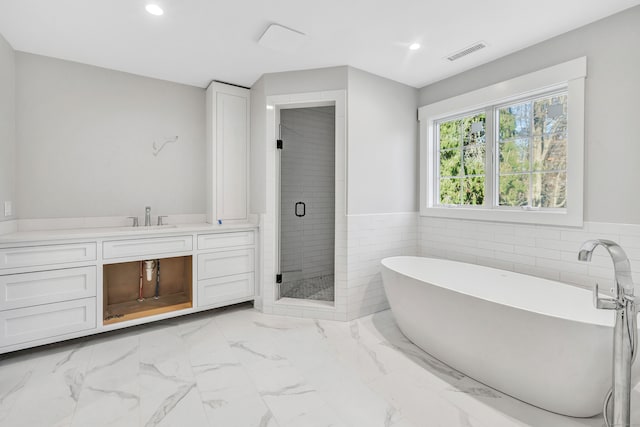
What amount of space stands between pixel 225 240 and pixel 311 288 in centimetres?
129

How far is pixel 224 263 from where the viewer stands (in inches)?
119

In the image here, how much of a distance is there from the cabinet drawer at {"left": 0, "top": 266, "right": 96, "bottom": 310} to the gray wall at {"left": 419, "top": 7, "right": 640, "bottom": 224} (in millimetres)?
3806

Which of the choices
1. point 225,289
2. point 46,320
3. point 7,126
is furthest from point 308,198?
point 7,126

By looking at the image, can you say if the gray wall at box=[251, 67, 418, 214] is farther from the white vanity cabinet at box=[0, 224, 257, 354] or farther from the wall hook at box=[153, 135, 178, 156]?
the wall hook at box=[153, 135, 178, 156]

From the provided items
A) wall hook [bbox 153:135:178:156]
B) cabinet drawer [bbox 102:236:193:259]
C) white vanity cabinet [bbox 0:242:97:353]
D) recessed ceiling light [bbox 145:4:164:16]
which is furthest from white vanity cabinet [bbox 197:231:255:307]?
recessed ceiling light [bbox 145:4:164:16]

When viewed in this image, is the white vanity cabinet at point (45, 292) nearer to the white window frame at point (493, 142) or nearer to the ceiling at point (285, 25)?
the ceiling at point (285, 25)

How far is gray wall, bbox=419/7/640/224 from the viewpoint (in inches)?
79.0

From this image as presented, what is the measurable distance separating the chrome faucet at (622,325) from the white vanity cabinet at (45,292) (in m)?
3.13

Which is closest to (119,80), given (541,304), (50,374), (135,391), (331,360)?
(50,374)

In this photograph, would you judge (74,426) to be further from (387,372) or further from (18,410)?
(387,372)

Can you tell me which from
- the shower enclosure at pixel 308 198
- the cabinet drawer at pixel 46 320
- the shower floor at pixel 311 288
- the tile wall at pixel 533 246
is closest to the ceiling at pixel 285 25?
the shower enclosure at pixel 308 198

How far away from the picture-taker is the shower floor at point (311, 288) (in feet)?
11.2

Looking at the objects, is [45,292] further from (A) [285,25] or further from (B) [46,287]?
(A) [285,25]

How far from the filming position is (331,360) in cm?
221
